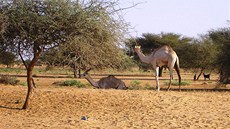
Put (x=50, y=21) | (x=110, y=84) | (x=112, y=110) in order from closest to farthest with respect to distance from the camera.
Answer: (x=50, y=21), (x=112, y=110), (x=110, y=84)

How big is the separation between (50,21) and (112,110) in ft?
13.0

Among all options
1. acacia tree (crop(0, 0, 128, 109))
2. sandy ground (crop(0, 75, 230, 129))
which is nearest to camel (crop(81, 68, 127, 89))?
sandy ground (crop(0, 75, 230, 129))

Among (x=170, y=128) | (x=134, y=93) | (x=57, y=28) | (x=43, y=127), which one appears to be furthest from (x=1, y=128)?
(x=134, y=93)

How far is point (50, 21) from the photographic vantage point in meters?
14.0

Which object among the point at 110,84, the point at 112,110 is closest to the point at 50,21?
the point at 112,110

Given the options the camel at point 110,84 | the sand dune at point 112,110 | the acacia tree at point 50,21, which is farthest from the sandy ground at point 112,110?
the camel at point 110,84

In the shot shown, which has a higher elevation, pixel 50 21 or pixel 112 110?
→ pixel 50 21

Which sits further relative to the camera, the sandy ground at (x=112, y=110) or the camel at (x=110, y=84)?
the camel at (x=110, y=84)

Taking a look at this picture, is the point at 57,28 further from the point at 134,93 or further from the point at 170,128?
the point at 134,93

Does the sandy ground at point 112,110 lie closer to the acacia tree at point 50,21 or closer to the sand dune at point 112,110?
the sand dune at point 112,110

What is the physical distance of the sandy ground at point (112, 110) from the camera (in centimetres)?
1300

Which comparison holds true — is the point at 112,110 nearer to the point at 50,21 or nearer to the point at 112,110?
the point at 112,110

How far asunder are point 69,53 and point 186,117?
4307 millimetres

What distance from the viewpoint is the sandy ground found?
42.6 ft
